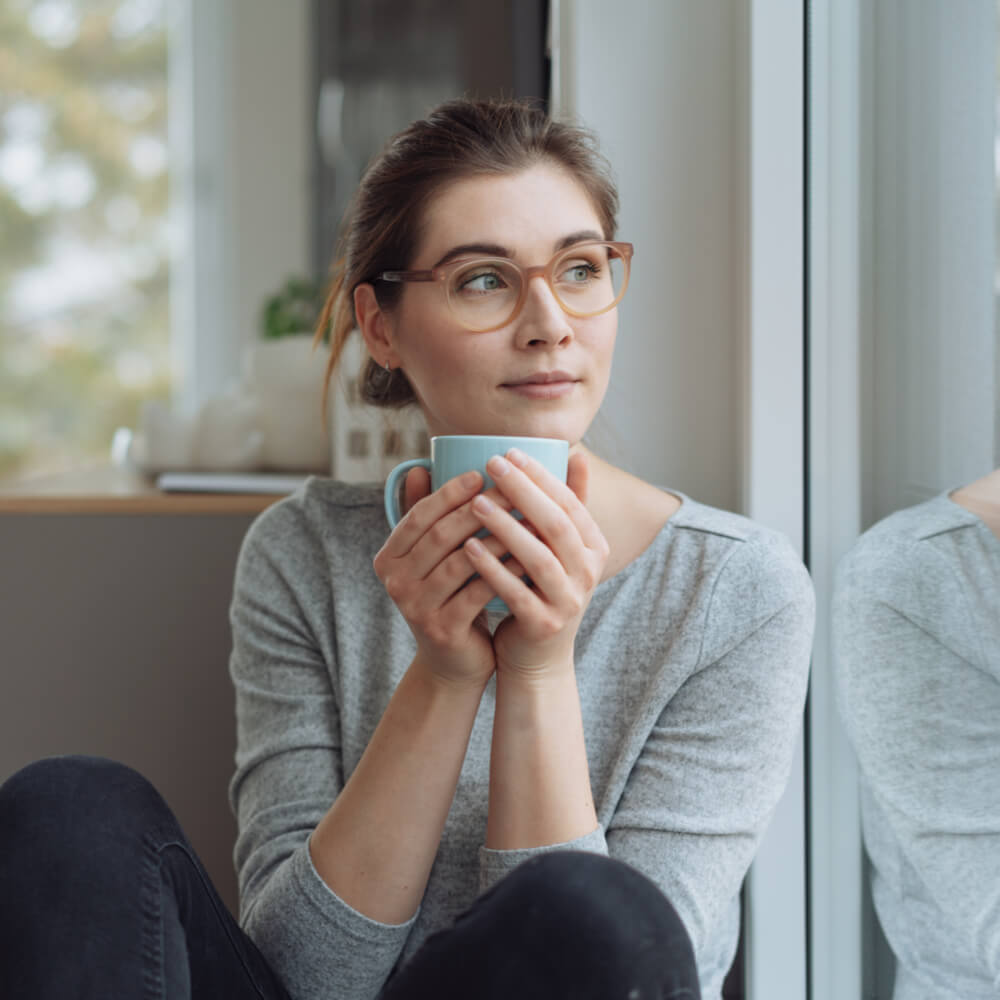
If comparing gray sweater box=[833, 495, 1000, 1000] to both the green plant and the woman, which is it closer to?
the woman

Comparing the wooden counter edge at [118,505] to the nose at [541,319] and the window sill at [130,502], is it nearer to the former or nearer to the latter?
the window sill at [130,502]

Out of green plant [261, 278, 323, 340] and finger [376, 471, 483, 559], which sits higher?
green plant [261, 278, 323, 340]

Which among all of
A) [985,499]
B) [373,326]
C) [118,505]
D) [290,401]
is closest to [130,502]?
[118,505]

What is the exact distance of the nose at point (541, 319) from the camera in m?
0.91

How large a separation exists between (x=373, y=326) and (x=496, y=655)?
1.25 ft

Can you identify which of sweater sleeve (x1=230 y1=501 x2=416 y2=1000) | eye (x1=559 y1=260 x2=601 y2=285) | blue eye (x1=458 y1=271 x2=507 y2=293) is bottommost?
sweater sleeve (x1=230 y1=501 x2=416 y2=1000)

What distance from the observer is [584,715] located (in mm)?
983

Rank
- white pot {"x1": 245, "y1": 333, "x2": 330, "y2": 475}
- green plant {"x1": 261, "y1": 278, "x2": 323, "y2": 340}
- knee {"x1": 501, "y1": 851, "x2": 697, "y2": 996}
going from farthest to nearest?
1. green plant {"x1": 261, "y1": 278, "x2": 323, "y2": 340}
2. white pot {"x1": 245, "y1": 333, "x2": 330, "y2": 475}
3. knee {"x1": 501, "y1": 851, "x2": 697, "y2": 996}

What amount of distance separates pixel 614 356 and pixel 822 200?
265mm

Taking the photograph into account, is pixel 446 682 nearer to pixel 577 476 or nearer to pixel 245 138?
pixel 577 476

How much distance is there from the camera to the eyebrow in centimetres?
93

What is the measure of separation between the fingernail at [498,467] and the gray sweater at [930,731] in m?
0.32

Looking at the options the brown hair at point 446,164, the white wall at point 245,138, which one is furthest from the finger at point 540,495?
the white wall at point 245,138

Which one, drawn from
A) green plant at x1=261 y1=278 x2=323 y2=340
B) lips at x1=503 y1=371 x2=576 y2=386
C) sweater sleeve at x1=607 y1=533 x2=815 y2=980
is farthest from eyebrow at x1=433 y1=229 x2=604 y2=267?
green plant at x1=261 y1=278 x2=323 y2=340
